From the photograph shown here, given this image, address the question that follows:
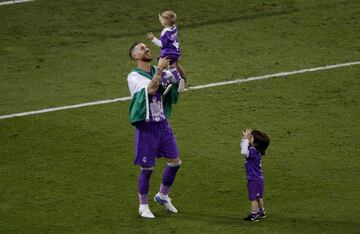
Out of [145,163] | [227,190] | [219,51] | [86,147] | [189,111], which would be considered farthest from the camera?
[219,51]

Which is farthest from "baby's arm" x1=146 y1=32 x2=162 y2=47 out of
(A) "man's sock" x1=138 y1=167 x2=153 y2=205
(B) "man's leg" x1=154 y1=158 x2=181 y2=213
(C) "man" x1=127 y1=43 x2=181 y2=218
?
(A) "man's sock" x1=138 y1=167 x2=153 y2=205

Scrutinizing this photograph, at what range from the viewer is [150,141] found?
13.6m

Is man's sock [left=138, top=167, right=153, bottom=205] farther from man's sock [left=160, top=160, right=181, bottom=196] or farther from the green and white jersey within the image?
the green and white jersey

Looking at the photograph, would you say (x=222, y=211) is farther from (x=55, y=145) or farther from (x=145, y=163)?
(x=55, y=145)

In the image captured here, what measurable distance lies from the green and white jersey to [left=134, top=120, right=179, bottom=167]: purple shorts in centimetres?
12

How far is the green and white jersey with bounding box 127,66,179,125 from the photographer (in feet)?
44.0

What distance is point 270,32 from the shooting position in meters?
21.2

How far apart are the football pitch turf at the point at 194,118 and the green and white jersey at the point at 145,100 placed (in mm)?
1338

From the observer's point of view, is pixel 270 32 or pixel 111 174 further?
pixel 270 32

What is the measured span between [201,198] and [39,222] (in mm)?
2244

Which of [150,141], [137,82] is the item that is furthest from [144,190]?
[137,82]

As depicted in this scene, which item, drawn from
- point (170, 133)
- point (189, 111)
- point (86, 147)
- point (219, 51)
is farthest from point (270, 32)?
point (170, 133)

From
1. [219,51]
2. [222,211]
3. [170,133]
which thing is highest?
[219,51]

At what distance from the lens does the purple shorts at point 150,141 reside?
13.6m
